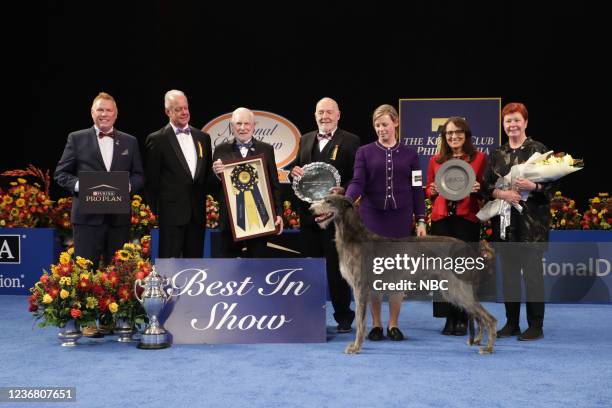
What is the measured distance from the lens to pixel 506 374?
3691 millimetres

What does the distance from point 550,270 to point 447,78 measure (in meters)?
2.51

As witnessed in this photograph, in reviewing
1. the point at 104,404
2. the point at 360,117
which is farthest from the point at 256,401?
the point at 360,117

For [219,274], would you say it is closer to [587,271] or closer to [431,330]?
[431,330]

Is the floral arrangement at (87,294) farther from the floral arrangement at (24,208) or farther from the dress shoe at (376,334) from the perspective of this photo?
the floral arrangement at (24,208)

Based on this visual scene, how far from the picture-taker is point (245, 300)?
4.52m

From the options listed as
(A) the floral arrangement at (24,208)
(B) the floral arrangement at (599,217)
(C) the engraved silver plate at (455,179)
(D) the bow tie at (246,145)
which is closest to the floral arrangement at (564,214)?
(B) the floral arrangement at (599,217)

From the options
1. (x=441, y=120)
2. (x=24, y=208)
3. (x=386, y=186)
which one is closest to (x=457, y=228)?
(x=386, y=186)

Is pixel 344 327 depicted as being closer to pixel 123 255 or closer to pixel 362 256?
pixel 362 256

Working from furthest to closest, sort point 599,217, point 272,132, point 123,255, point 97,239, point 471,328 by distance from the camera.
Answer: point 272,132 < point 599,217 < point 97,239 < point 123,255 < point 471,328

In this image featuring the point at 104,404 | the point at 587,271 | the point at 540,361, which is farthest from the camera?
the point at 587,271

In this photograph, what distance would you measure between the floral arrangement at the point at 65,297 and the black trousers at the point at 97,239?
12.3 inches

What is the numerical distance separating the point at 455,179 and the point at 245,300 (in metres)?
1.65

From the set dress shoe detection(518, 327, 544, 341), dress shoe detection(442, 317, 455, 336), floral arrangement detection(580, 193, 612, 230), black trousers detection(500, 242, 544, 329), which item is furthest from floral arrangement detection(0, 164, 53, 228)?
floral arrangement detection(580, 193, 612, 230)

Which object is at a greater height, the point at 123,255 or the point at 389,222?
the point at 389,222
